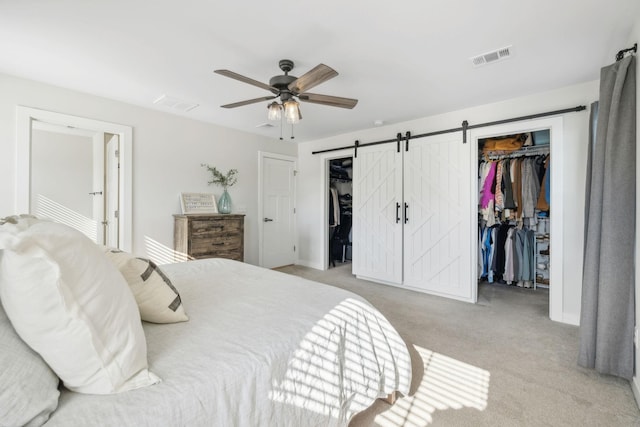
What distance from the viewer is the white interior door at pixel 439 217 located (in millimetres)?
3461

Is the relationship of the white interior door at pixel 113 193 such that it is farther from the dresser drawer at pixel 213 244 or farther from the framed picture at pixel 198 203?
the dresser drawer at pixel 213 244

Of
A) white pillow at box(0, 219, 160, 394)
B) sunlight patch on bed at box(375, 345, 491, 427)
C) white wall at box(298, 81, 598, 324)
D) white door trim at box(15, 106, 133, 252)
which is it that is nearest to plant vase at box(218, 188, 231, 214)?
white door trim at box(15, 106, 133, 252)

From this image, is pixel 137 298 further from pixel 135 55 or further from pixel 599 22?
pixel 599 22

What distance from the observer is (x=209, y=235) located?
11.9ft

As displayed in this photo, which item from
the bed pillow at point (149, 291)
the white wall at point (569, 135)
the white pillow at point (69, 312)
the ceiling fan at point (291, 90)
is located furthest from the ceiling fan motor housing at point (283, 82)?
the white wall at point (569, 135)

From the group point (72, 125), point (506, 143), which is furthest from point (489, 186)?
point (72, 125)

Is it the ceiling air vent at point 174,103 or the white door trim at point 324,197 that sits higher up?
the ceiling air vent at point 174,103

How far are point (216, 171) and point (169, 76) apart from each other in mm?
1640

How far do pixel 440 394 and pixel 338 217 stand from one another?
156 inches

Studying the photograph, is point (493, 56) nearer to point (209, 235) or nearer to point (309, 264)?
point (209, 235)

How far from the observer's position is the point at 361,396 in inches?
54.4

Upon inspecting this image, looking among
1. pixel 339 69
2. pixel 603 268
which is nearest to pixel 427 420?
pixel 603 268

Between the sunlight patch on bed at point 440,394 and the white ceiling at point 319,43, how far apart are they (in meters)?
→ 2.35

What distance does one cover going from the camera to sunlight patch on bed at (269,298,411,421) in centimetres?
111
